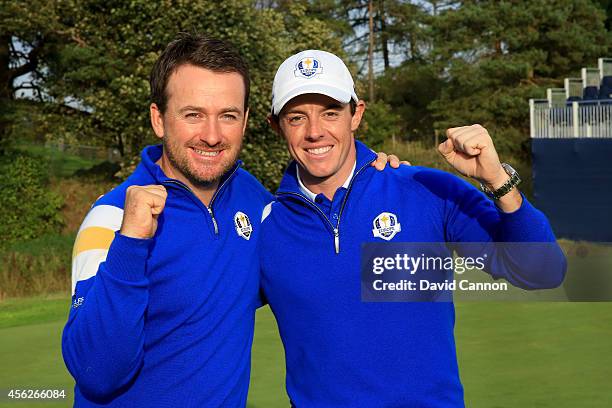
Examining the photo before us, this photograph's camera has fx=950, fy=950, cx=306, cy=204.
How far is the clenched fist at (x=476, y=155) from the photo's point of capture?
3.41 meters

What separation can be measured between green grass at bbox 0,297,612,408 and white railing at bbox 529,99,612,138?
45.6 feet

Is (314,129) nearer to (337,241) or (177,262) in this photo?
(337,241)

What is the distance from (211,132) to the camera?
152 inches

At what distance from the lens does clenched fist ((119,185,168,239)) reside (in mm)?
3311

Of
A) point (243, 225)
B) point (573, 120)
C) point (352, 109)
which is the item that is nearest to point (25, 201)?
point (573, 120)

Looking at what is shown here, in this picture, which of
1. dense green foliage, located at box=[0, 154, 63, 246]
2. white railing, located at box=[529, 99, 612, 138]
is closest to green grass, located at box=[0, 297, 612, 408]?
white railing, located at box=[529, 99, 612, 138]

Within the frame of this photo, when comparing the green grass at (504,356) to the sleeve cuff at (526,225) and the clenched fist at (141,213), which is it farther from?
the clenched fist at (141,213)

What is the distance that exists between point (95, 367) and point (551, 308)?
6956mm

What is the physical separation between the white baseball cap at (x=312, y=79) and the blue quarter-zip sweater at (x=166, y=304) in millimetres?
451

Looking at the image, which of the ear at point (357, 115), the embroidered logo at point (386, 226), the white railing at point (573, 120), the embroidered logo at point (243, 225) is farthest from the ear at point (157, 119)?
the white railing at point (573, 120)

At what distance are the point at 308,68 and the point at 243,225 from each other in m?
0.72

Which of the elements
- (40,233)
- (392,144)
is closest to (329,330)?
(40,233)

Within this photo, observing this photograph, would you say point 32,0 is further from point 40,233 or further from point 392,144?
point 392,144

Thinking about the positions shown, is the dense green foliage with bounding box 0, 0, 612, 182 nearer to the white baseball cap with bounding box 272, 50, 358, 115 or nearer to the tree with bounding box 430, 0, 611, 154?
the tree with bounding box 430, 0, 611, 154
